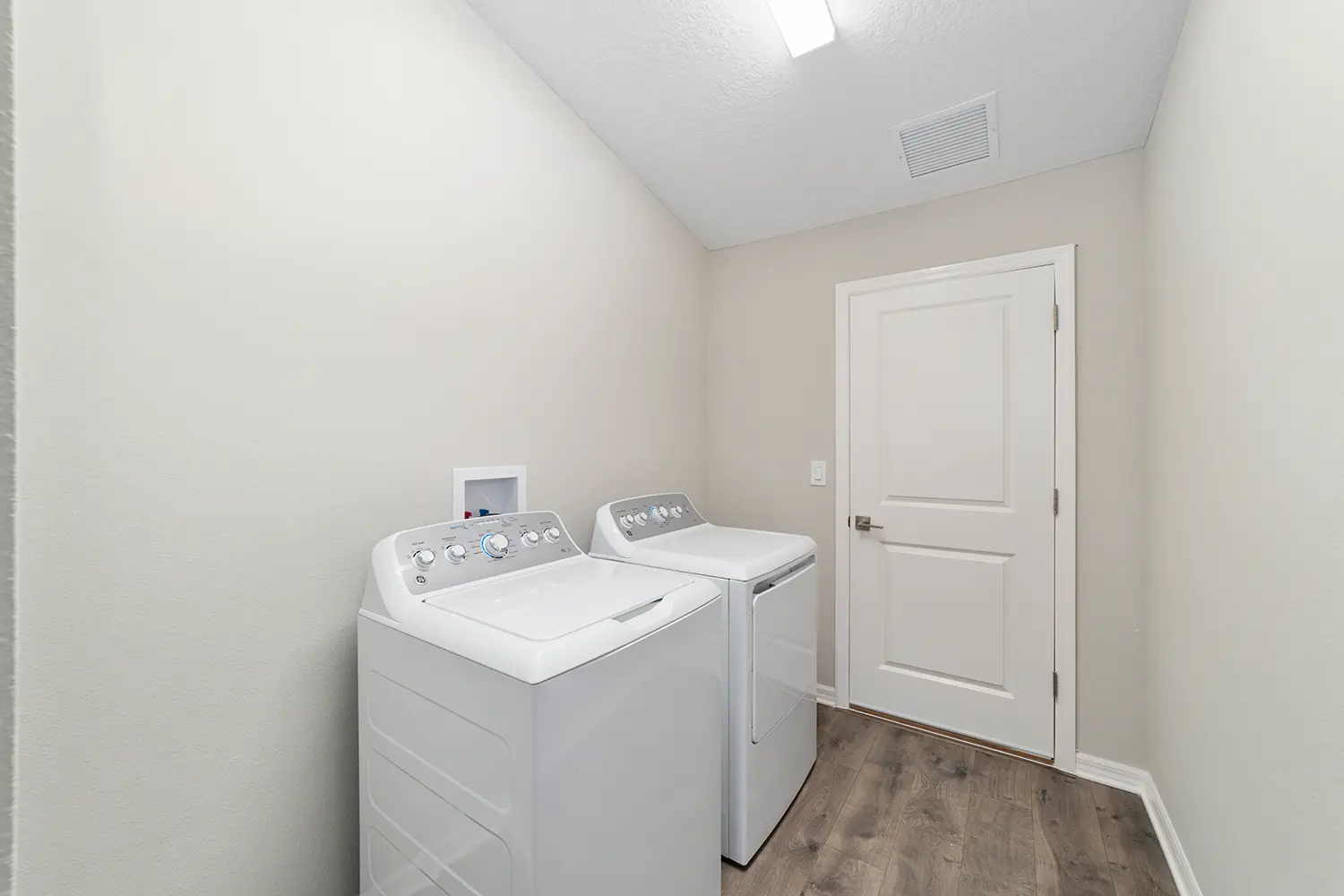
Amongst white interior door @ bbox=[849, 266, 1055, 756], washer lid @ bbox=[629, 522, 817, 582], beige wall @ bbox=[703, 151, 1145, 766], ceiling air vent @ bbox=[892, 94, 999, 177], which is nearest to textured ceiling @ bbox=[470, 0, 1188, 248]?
ceiling air vent @ bbox=[892, 94, 999, 177]

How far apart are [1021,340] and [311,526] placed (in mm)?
2407

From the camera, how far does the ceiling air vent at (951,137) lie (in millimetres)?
1818

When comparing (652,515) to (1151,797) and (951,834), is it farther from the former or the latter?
(1151,797)

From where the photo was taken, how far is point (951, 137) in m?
1.94

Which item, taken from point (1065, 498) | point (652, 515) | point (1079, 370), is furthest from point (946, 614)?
point (652, 515)

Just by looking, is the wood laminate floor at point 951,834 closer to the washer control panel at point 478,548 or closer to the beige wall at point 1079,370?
the beige wall at point 1079,370

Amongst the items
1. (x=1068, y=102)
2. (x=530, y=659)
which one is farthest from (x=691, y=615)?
(x=1068, y=102)

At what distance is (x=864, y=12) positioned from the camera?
1478 mm

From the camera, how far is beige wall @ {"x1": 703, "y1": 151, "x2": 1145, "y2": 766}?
194cm

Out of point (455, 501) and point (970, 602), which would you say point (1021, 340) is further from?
point (455, 501)

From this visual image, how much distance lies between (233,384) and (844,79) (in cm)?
185

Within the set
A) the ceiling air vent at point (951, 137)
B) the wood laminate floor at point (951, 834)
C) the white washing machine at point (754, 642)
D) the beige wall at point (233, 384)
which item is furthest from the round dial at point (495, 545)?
the ceiling air vent at point (951, 137)

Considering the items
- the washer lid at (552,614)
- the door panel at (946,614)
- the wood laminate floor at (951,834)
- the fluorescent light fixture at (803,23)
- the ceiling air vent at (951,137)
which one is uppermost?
the fluorescent light fixture at (803,23)

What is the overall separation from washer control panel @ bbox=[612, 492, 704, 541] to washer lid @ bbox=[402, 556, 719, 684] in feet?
1.42
